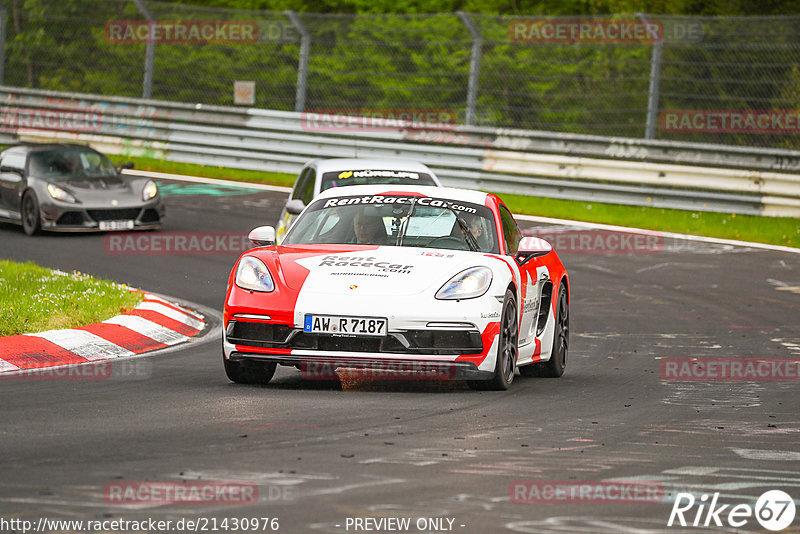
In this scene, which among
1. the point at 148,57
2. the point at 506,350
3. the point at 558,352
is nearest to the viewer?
the point at 506,350

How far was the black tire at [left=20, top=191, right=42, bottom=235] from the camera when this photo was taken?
18750 millimetres

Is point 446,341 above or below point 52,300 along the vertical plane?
above

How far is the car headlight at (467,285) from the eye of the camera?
8.56 meters

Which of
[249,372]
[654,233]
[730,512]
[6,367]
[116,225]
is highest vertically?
[654,233]

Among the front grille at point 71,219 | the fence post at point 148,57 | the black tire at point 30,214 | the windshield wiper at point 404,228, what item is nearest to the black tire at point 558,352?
the windshield wiper at point 404,228

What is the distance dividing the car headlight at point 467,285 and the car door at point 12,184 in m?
11.7

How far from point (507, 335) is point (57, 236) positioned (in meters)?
11.2

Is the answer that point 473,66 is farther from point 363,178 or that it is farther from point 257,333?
point 257,333

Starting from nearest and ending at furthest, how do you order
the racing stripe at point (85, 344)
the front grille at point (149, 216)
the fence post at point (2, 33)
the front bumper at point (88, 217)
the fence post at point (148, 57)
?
the racing stripe at point (85, 344) < the front bumper at point (88, 217) < the front grille at point (149, 216) < the fence post at point (148, 57) < the fence post at point (2, 33)

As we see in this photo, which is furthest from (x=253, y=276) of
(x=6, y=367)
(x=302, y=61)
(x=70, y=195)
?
(x=302, y=61)

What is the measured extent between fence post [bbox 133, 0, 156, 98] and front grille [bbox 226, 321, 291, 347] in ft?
61.8

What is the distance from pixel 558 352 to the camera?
10.1 metres

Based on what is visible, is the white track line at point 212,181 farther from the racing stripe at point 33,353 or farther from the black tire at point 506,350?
the black tire at point 506,350

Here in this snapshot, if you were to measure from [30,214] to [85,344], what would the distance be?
362 inches
